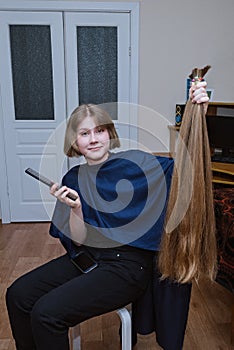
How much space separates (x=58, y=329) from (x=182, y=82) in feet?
8.09

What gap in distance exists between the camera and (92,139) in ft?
4.13

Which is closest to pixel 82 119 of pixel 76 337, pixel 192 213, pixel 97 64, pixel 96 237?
pixel 96 237

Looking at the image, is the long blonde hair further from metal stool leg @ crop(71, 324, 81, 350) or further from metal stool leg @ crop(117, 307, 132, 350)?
metal stool leg @ crop(71, 324, 81, 350)

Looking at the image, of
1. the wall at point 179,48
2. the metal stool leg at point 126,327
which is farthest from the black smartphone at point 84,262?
the wall at point 179,48

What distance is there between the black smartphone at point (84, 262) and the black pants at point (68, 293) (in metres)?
0.02

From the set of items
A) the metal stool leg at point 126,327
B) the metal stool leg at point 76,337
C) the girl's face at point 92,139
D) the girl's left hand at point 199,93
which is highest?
the girl's left hand at point 199,93

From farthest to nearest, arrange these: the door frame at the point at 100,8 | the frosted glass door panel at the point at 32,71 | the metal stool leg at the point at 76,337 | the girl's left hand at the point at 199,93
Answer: the frosted glass door panel at the point at 32,71 < the door frame at the point at 100,8 < the metal stool leg at the point at 76,337 < the girl's left hand at the point at 199,93

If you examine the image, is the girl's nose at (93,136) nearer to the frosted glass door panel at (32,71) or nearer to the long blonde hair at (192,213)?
the long blonde hair at (192,213)

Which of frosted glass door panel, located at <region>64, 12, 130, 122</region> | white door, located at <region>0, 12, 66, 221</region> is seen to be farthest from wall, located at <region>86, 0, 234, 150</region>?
white door, located at <region>0, 12, 66, 221</region>

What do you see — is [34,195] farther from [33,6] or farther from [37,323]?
[37,323]

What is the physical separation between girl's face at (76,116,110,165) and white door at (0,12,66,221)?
1.75 m

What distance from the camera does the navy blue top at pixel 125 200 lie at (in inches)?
46.7

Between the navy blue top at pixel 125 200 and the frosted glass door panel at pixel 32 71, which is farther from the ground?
the frosted glass door panel at pixel 32 71

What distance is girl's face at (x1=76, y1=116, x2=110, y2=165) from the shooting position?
1.26 metres
